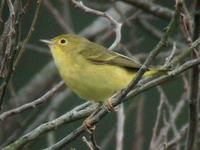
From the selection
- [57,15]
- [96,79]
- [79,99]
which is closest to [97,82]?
[96,79]

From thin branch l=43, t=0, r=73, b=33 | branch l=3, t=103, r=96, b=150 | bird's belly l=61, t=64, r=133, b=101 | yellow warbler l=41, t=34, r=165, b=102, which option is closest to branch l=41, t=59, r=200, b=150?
branch l=3, t=103, r=96, b=150

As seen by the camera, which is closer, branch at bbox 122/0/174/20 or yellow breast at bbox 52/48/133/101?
yellow breast at bbox 52/48/133/101

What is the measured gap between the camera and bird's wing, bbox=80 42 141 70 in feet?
14.7

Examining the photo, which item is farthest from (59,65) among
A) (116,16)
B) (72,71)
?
(116,16)

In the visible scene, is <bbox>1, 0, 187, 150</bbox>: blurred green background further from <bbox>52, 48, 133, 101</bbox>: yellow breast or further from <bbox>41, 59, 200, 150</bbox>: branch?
<bbox>41, 59, 200, 150</bbox>: branch

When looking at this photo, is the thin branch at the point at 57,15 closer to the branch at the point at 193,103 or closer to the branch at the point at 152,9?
the branch at the point at 152,9

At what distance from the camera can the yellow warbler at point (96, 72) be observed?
4.45 meters

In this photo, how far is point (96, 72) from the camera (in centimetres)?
457

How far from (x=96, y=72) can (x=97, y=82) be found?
0.37 ft

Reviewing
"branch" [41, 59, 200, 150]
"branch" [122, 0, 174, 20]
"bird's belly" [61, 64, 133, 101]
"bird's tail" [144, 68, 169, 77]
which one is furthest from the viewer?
"branch" [122, 0, 174, 20]

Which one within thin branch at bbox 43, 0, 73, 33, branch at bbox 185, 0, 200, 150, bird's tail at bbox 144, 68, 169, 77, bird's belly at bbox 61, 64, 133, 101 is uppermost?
thin branch at bbox 43, 0, 73, 33

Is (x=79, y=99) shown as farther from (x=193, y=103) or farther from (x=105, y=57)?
(x=193, y=103)

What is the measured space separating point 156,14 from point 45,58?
4.35 metres

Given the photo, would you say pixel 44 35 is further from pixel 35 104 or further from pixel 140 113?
pixel 35 104
